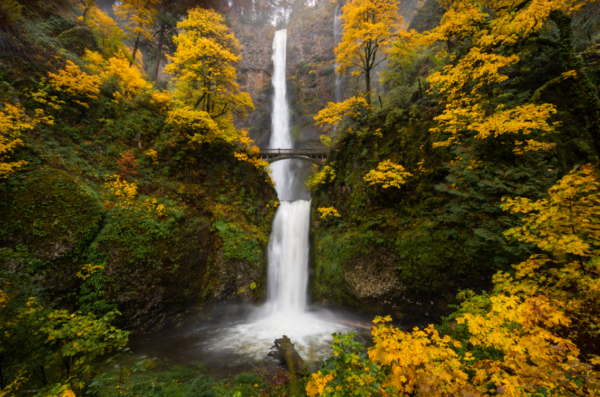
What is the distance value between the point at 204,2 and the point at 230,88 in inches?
290

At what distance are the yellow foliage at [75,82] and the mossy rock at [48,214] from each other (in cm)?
456

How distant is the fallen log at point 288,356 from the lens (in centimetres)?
646

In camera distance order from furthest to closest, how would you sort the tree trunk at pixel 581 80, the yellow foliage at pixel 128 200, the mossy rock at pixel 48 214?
the yellow foliage at pixel 128 200 < the mossy rock at pixel 48 214 < the tree trunk at pixel 581 80

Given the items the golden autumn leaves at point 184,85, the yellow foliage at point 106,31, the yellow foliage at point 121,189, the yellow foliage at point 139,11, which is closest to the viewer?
the yellow foliage at point 121,189

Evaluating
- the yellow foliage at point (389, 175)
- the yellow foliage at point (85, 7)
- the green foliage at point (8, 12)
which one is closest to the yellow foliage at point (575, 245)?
the yellow foliage at point (389, 175)

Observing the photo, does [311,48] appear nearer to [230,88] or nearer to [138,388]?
[230,88]

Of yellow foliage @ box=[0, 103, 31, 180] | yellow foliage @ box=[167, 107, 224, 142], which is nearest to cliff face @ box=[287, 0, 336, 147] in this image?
yellow foliage @ box=[167, 107, 224, 142]

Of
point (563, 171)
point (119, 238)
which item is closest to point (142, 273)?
point (119, 238)

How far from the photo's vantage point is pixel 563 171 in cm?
611

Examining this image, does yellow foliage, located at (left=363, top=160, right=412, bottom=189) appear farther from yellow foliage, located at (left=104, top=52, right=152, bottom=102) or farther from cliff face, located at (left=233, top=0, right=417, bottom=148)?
cliff face, located at (left=233, top=0, right=417, bottom=148)

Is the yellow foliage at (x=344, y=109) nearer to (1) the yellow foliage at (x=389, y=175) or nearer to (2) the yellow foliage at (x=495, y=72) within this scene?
(1) the yellow foliage at (x=389, y=175)

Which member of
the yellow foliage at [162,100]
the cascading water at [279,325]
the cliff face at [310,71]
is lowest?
the cascading water at [279,325]

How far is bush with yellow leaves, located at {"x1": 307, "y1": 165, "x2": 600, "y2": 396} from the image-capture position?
7.45 ft

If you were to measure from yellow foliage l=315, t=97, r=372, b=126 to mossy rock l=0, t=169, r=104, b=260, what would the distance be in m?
10.5
